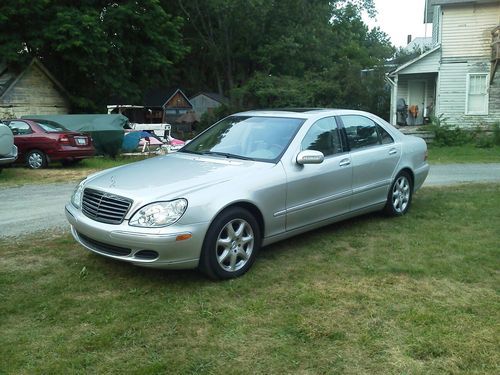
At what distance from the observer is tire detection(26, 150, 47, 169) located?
13766 mm

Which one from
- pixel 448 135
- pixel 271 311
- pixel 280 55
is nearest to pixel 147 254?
pixel 271 311

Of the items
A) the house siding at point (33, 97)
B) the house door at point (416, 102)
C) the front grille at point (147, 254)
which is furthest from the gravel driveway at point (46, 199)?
the house siding at point (33, 97)

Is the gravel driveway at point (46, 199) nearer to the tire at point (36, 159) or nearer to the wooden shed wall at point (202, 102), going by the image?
the tire at point (36, 159)

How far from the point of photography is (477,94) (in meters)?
21.5

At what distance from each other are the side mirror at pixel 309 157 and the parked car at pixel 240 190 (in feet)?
0.03

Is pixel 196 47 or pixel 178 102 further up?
pixel 196 47

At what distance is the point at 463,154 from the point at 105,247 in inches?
600

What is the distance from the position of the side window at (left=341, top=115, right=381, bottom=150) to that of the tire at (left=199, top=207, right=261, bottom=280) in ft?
6.63

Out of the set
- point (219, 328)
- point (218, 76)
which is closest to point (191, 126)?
point (218, 76)

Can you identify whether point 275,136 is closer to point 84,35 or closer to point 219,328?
point 219,328

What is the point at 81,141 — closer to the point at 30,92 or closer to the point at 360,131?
the point at 360,131

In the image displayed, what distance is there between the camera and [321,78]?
27859 millimetres

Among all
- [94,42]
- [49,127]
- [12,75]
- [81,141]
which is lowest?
[81,141]

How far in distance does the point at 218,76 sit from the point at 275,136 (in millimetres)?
31071
